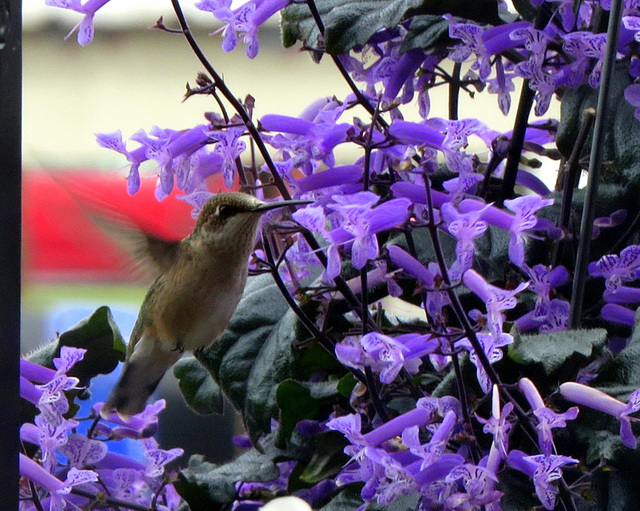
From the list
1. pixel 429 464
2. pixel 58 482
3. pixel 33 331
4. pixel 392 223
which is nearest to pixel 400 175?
pixel 392 223

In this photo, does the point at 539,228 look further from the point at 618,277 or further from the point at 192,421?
the point at 192,421

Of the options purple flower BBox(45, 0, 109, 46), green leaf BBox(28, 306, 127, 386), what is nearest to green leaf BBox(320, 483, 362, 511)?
green leaf BBox(28, 306, 127, 386)

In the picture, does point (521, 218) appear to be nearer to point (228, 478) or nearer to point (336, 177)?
point (336, 177)

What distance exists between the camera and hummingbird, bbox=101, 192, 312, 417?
638 millimetres

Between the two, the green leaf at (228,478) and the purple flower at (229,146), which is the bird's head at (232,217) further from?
the green leaf at (228,478)

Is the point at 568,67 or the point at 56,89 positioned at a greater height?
the point at 568,67

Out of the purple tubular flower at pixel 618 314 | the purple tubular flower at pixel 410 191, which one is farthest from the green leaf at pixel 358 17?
the purple tubular flower at pixel 618 314

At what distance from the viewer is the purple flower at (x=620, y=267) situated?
554 mm

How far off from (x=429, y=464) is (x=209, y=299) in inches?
10.4

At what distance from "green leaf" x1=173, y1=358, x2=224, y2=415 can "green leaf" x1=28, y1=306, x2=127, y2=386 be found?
0.05 m

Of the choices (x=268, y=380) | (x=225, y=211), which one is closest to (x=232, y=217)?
(x=225, y=211)

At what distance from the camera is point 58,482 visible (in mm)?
591

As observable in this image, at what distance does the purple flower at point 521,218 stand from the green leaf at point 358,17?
0.45ft

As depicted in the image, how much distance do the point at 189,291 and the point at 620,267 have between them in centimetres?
33
